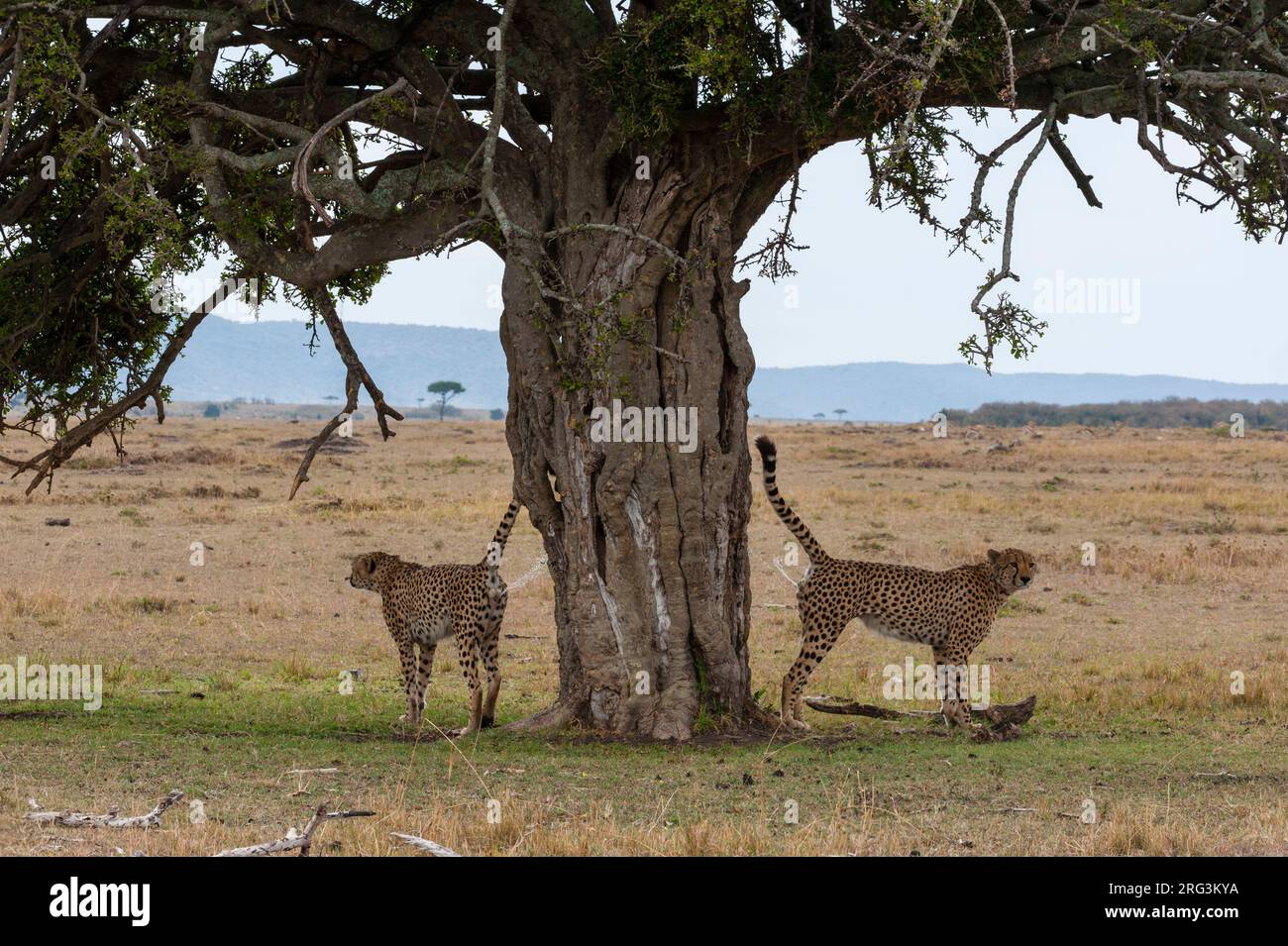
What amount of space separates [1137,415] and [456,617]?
116 meters

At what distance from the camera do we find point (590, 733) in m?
11.6

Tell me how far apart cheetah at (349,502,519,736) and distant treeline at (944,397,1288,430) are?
99783 millimetres

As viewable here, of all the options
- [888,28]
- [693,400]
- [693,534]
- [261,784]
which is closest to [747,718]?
[693,534]

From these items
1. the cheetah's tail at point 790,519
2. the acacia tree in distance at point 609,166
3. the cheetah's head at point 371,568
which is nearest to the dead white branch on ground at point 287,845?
the acacia tree in distance at point 609,166

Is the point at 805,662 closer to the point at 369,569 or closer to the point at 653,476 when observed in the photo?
the point at 653,476

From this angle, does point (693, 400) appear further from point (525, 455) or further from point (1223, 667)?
point (1223, 667)

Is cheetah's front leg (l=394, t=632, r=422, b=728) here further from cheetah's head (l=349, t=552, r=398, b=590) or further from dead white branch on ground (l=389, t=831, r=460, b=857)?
dead white branch on ground (l=389, t=831, r=460, b=857)

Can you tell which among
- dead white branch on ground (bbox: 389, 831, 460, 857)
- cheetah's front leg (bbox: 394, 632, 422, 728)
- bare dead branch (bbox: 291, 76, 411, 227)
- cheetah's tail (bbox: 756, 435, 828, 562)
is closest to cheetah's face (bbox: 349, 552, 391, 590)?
cheetah's front leg (bbox: 394, 632, 422, 728)

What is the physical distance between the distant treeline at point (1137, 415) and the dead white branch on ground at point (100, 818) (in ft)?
344

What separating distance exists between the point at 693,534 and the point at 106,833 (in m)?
5.02

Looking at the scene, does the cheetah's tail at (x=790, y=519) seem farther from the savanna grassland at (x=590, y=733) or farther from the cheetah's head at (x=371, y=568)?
the cheetah's head at (x=371, y=568)

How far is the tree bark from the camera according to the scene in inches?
450

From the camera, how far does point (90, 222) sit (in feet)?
42.8

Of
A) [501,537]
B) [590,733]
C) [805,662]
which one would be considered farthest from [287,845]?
[805,662]
